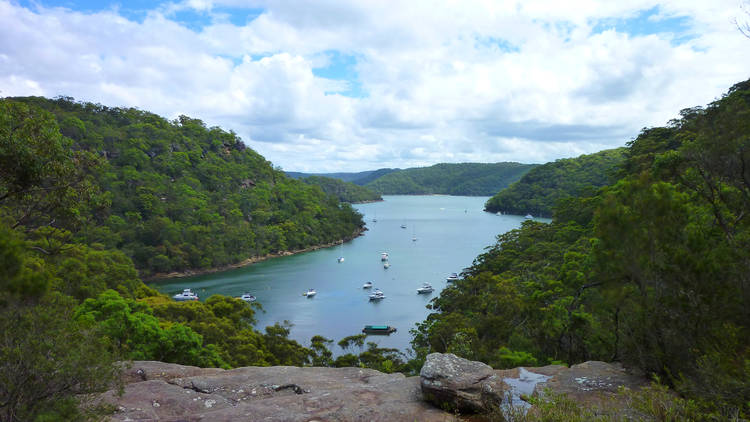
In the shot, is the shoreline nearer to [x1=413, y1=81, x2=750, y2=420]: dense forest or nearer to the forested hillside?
the forested hillside

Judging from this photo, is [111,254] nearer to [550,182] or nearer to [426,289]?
[426,289]

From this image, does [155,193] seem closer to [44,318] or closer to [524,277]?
[524,277]

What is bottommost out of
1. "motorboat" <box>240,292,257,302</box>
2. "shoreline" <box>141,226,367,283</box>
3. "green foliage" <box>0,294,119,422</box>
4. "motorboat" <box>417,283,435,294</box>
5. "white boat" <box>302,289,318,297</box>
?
"motorboat" <box>417,283,435,294</box>

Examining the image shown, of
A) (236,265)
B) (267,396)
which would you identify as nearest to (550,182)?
(236,265)

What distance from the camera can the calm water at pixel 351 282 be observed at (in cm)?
3599

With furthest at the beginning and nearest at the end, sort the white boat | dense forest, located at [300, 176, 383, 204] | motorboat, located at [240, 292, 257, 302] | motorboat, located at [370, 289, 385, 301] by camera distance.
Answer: dense forest, located at [300, 176, 383, 204] → the white boat → motorboat, located at [370, 289, 385, 301] → motorboat, located at [240, 292, 257, 302]

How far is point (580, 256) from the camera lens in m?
18.9

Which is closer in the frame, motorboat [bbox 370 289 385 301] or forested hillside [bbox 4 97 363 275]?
motorboat [bbox 370 289 385 301]

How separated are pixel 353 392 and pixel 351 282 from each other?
42.3m

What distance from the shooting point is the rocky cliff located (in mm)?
6566

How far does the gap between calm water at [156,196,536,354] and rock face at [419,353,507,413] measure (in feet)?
75.4

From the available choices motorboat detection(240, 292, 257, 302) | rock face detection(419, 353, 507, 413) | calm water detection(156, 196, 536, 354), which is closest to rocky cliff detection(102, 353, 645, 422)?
rock face detection(419, 353, 507, 413)

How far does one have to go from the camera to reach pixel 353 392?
24.6 ft

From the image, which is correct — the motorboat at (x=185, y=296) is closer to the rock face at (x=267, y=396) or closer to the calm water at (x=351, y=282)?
the calm water at (x=351, y=282)
